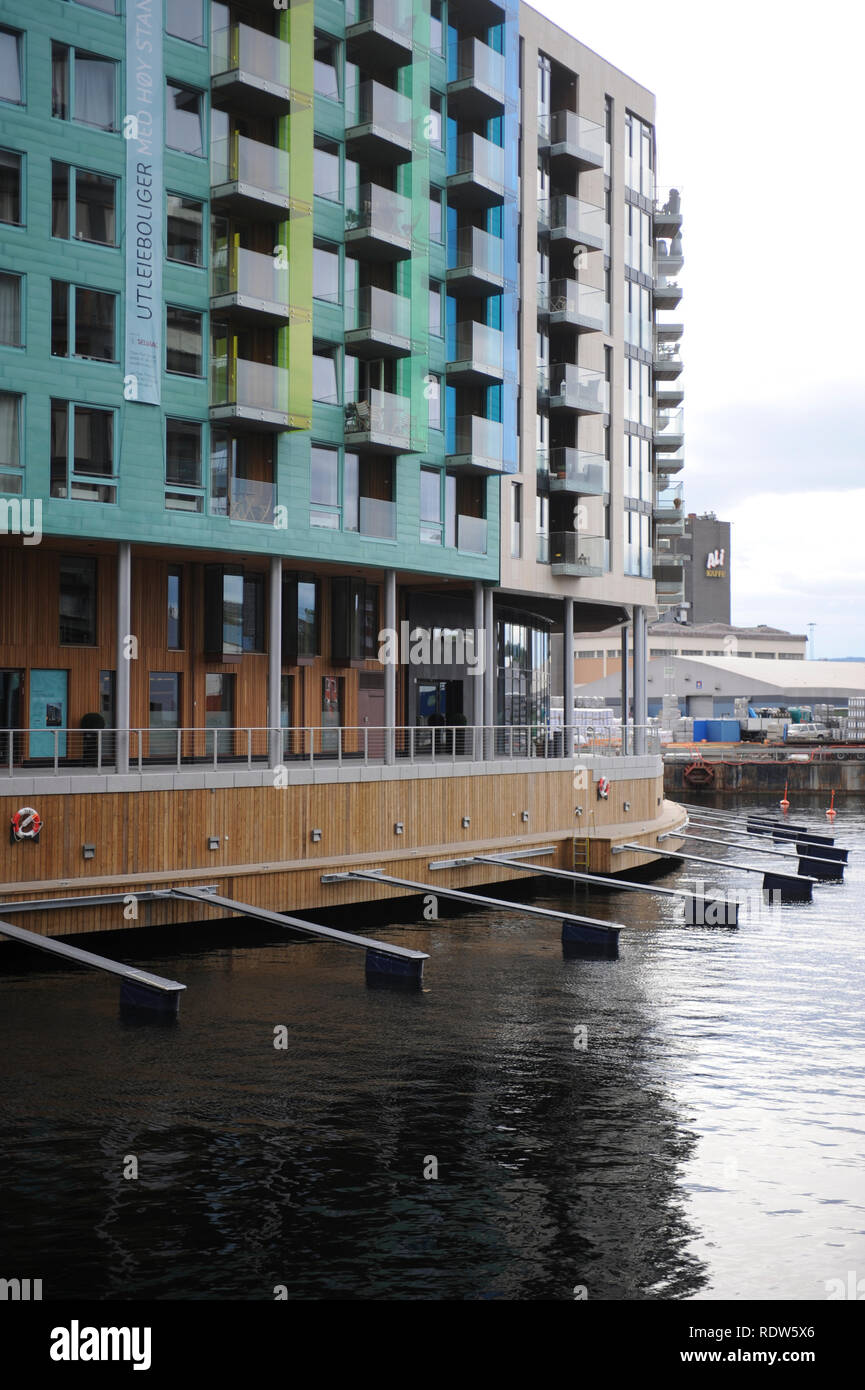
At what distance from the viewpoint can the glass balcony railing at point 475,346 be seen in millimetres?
39375

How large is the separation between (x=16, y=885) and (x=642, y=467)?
33.5m

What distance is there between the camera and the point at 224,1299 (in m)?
11.1

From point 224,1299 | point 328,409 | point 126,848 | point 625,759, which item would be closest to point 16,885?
point 126,848

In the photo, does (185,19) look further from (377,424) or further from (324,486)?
(324,486)

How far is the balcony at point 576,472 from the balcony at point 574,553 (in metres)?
1.69

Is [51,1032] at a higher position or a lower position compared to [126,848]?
lower

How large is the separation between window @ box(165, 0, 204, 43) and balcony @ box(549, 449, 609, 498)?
18654mm

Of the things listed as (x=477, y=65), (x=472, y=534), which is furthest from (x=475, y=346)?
(x=477, y=65)

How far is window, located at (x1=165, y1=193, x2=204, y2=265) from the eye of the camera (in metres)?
30.5

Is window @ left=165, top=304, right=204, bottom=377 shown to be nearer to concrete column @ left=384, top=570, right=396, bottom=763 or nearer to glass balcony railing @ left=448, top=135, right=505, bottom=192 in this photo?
concrete column @ left=384, top=570, right=396, bottom=763

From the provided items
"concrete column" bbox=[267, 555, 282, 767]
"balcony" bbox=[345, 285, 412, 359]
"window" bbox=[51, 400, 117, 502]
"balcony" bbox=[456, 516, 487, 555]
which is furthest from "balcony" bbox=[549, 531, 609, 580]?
"window" bbox=[51, 400, 117, 502]

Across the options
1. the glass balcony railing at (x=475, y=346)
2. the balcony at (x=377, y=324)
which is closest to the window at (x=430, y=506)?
the glass balcony railing at (x=475, y=346)

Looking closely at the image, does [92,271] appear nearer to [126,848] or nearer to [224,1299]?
[126,848]

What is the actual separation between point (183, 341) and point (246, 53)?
746cm
